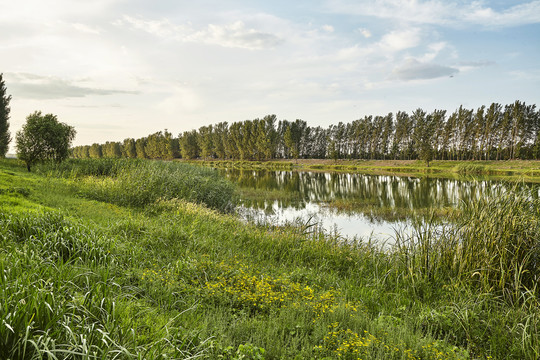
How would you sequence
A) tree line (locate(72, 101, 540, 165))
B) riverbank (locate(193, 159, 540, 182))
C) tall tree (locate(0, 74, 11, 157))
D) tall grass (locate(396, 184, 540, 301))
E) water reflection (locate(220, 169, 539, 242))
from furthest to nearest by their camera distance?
tree line (locate(72, 101, 540, 165)), riverbank (locate(193, 159, 540, 182)), tall tree (locate(0, 74, 11, 157)), water reflection (locate(220, 169, 539, 242)), tall grass (locate(396, 184, 540, 301))

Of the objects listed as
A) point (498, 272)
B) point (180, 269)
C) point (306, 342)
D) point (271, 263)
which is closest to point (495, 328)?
point (498, 272)

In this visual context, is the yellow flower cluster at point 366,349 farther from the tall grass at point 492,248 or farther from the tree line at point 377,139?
the tree line at point 377,139

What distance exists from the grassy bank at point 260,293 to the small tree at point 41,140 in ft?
60.0

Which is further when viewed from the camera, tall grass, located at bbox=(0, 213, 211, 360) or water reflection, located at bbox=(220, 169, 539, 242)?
water reflection, located at bbox=(220, 169, 539, 242)

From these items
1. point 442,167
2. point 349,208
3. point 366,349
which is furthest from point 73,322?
point 442,167

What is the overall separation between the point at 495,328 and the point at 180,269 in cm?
567

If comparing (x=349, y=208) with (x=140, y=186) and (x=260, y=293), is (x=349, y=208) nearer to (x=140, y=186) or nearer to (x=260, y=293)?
(x=140, y=186)

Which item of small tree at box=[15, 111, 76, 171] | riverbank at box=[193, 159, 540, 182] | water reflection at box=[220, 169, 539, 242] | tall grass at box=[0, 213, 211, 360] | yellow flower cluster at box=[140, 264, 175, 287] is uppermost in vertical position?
small tree at box=[15, 111, 76, 171]

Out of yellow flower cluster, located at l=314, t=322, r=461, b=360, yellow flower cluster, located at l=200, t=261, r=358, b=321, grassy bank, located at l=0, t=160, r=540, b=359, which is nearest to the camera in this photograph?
grassy bank, located at l=0, t=160, r=540, b=359

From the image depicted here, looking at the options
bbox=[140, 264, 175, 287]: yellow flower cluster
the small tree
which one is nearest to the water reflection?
bbox=[140, 264, 175, 287]: yellow flower cluster

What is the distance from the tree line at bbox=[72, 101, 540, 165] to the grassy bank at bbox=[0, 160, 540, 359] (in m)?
63.7

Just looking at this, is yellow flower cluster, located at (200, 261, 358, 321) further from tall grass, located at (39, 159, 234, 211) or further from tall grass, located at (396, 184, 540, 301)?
tall grass, located at (39, 159, 234, 211)

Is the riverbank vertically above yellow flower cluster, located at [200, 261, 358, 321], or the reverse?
the riverbank

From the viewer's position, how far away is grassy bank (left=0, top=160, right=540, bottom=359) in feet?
11.1
